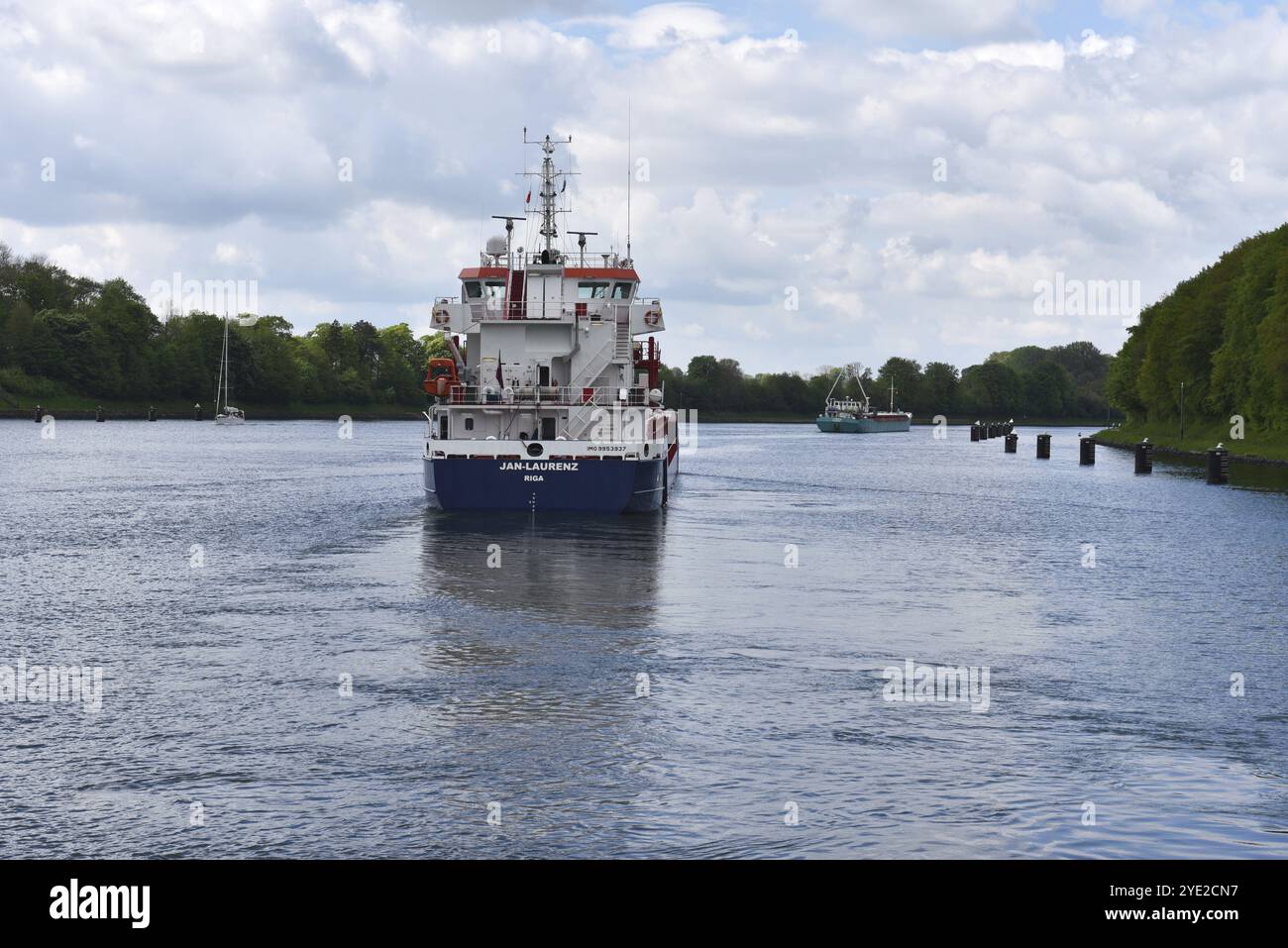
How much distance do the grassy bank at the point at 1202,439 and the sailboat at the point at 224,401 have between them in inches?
4428

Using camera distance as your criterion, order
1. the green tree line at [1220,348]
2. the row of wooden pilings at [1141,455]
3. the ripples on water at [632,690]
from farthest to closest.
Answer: the green tree line at [1220,348] → the row of wooden pilings at [1141,455] → the ripples on water at [632,690]

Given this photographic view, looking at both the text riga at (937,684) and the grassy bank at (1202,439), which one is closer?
the text riga at (937,684)

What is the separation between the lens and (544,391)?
43.8 meters

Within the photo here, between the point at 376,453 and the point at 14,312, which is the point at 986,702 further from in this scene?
the point at 14,312

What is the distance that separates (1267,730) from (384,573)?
19.9 m

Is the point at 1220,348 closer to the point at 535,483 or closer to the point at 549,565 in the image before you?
the point at 535,483

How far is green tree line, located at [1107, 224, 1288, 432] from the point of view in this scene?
8594 centimetres

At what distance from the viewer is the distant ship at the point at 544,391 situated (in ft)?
132
